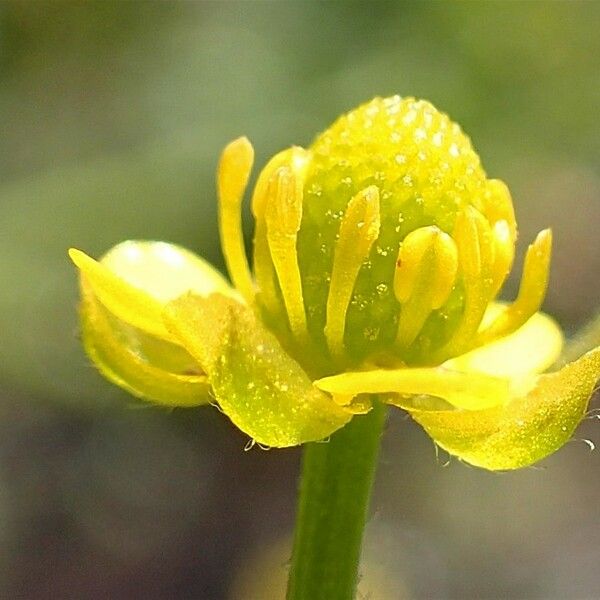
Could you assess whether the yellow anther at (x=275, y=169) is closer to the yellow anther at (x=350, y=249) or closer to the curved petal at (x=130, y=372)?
the yellow anther at (x=350, y=249)

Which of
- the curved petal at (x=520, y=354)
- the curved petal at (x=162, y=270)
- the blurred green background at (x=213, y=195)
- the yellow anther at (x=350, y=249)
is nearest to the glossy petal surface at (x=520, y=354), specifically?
the curved petal at (x=520, y=354)

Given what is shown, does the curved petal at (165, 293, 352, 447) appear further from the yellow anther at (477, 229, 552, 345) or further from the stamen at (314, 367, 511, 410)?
the yellow anther at (477, 229, 552, 345)

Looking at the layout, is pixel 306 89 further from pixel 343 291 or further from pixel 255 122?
pixel 343 291

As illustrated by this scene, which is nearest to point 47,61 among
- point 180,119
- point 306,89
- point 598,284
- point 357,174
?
point 180,119

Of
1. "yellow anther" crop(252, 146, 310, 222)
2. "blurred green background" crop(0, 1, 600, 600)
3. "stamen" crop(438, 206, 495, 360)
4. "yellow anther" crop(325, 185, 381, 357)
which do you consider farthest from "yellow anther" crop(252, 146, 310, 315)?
"blurred green background" crop(0, 1, 600, 600)

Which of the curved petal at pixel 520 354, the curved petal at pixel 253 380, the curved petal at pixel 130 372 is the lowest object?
the curved petal at pixel 520 354

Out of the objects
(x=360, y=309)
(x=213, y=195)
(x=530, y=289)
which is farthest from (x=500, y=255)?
(x=213, y=195)

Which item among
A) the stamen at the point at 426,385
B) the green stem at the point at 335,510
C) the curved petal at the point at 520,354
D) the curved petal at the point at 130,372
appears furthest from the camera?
the curved petal at the point at 520,354
